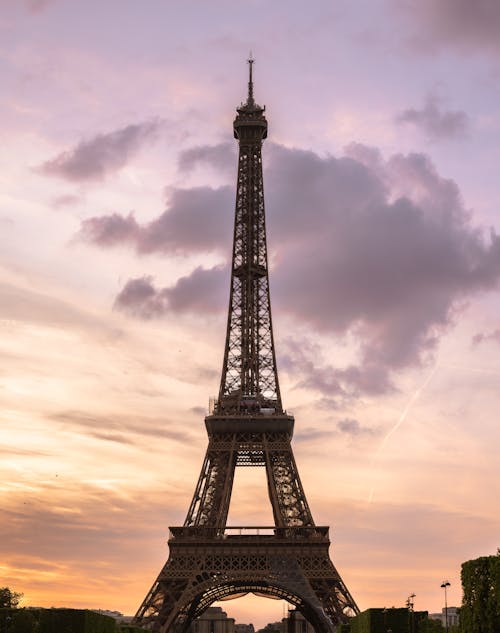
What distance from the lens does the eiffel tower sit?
103 meters

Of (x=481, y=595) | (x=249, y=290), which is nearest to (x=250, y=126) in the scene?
(x=249, y=290)

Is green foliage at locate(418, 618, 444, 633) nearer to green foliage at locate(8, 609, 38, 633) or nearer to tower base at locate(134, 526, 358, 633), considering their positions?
tower base at locate(134, 526, 358, 633)

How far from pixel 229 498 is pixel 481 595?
5040cm

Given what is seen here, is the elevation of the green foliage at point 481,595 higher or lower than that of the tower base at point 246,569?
lower

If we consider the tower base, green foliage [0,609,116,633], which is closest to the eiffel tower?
the tower base

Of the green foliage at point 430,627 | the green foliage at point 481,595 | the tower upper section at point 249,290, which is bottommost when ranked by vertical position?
the green foliage at point 481,595

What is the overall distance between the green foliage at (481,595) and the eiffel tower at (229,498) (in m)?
37.3

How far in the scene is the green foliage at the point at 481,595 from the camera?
58.0 meters

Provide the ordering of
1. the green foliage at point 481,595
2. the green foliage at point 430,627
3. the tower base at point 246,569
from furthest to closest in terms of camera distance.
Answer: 1. the tower base at point 246,569
2. the green foliage at point 430,627
3. the green foliage at point 481,595

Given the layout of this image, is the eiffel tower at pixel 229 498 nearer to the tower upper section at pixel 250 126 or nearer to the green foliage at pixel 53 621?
the tower upper section at pixel 250 126

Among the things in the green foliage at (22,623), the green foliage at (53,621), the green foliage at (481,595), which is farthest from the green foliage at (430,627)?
the green foliage at (22,623)

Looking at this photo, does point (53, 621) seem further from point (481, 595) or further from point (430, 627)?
point (430, 627)

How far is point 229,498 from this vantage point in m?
109

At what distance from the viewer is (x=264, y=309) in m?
116
